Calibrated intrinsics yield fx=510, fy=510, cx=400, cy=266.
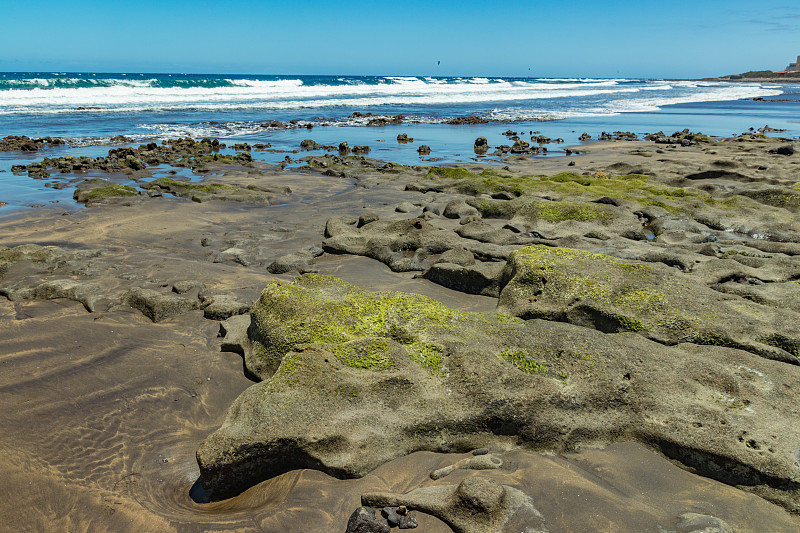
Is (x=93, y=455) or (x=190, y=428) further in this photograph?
(x=190, y=428)

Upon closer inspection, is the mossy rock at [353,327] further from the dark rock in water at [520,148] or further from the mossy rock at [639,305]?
the dark rock in water at [520,148]

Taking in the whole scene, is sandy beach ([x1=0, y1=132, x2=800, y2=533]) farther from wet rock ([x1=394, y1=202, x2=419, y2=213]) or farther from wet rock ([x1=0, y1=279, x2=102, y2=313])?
wet rock ([x1=394, y1=202, x2=419, y2=213])

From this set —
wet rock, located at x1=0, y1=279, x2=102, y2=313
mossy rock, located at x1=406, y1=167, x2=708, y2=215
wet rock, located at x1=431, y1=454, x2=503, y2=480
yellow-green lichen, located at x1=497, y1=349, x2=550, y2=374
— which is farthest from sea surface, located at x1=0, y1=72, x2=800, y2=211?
wet rock, located at x1=431, y1=454, x2=503, y2=480

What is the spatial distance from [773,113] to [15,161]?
5085cm

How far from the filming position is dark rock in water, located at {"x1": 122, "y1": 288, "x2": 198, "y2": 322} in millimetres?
6398

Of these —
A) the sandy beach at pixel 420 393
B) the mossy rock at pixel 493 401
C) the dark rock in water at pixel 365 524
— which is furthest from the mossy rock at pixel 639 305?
the dark rock in water at pixel 365 524

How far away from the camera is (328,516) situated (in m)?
3.42

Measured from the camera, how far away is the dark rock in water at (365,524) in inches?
123

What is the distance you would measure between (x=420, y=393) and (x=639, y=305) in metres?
2.60

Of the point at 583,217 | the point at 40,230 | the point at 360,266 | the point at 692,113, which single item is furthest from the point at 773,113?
the point at 40,230

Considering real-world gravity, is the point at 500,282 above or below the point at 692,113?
below

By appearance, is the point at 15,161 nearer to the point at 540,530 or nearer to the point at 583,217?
the point at 583,217

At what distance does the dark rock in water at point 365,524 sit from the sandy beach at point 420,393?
0.21 metres

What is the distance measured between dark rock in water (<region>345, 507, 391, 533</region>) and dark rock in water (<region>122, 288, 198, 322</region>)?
4.23 m
